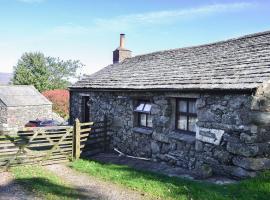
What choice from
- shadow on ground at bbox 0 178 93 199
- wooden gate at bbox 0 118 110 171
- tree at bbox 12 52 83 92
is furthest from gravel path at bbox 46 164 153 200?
tree at bbox 12 52 83 92

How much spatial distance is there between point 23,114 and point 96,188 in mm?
23396

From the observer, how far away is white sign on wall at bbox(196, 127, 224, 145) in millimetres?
9592

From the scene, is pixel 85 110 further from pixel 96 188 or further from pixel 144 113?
pixel 96 188

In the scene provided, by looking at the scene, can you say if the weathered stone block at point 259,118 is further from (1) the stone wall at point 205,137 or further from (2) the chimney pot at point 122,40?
(2) the chimney pot at point 122,40

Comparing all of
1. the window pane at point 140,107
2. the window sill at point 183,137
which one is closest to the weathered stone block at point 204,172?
the window sill at point 183,137

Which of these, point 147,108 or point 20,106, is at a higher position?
point 147,108

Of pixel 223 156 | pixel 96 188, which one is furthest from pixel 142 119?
pixel 96 188

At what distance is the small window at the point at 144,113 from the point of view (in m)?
13.1

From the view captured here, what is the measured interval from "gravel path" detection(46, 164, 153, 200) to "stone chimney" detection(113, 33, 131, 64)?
37.1ft

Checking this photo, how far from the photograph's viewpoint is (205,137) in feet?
33.0

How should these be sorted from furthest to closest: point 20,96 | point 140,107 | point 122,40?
point 20,96
point 122,40
point 140,107

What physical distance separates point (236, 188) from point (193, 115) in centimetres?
358

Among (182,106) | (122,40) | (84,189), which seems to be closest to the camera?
(84,189)

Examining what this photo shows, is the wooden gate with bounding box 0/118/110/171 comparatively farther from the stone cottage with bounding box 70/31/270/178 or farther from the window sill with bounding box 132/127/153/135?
the window sill with bounding box 132/127/153/135
